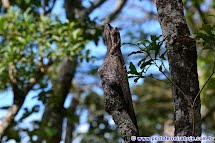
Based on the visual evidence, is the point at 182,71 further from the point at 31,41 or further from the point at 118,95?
the point at 31,41

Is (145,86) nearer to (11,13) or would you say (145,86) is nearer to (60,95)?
(60,95)

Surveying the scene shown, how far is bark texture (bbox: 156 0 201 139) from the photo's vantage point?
5.38ft

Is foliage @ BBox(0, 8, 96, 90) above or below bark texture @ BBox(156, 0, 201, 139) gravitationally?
above

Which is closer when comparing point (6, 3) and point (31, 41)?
point (31, 41)

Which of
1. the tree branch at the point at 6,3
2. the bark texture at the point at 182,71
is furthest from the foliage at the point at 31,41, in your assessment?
the bark texture at the point at 182,71

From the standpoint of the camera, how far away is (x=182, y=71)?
1692 mm

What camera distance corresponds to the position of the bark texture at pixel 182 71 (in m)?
1.64

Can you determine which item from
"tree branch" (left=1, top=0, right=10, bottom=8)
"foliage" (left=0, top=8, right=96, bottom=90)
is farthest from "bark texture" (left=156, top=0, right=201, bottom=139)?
"tree branch" (left=1, top=0, right=10, bottom=8)

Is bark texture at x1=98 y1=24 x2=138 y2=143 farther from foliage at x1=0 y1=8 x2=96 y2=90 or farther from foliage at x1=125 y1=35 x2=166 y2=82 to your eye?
foliage at x1=0 y1=8 x2=96 y2=90

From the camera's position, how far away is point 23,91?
3.38m

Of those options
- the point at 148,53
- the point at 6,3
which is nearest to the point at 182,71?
the point at 148,53

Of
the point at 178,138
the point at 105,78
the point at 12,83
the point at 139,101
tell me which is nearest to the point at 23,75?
the point at 12,83

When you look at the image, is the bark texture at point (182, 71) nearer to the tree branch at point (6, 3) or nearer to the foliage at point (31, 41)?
the foliage at point (31, 41)

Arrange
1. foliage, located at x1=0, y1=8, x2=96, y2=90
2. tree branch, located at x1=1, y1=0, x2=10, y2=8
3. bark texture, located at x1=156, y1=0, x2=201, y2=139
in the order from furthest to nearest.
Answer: tree branch, located at x1=1, y1=0, x2=10, y2=8
foliage, located at x1=0, y1=8, x2=96, y2=90
bark texture, located at x1=156, y1=0, x2=201, y2=139
